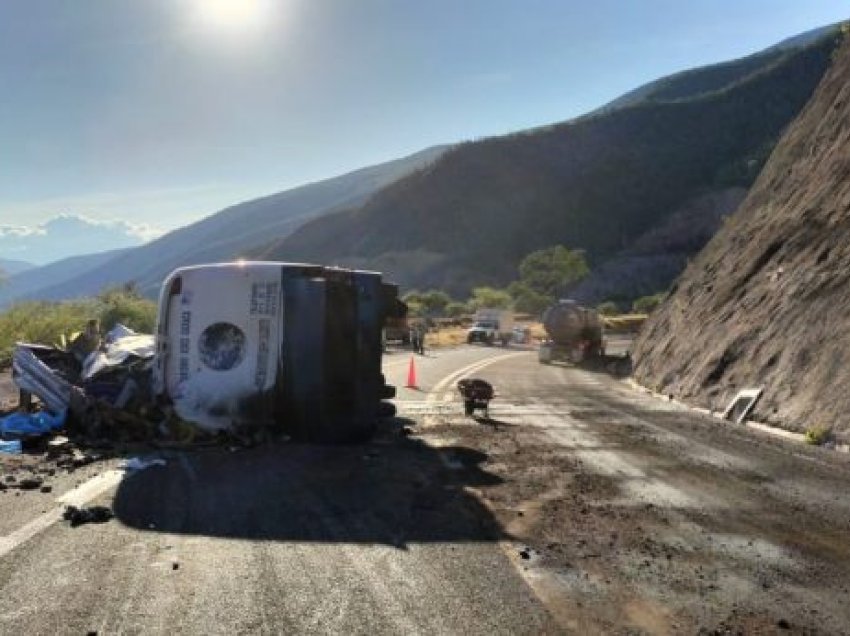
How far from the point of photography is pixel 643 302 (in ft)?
365

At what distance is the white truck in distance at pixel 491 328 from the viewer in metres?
60.0

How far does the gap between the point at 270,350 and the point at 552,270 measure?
4919 inches

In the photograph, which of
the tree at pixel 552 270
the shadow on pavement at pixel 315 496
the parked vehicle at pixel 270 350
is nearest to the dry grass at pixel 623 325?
the tree at pixel 552 270

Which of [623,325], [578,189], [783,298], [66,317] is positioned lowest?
[623,325]

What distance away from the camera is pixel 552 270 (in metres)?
134

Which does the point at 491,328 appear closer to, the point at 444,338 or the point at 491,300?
the point at 444,338

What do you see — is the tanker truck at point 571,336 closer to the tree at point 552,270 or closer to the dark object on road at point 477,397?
the dark object on road at point 477,397

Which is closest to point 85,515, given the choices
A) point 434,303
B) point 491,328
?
point 491,328

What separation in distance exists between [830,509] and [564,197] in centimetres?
17617

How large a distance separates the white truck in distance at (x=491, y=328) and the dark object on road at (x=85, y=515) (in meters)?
53.1

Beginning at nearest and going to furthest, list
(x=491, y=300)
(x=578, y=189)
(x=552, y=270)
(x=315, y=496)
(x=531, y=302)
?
(x=315, y=496) < (x=491, y=300) < (x=531, y=302) < (x=552, y=270) < (x=578, y=189)

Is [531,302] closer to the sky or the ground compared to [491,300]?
closer to the ground

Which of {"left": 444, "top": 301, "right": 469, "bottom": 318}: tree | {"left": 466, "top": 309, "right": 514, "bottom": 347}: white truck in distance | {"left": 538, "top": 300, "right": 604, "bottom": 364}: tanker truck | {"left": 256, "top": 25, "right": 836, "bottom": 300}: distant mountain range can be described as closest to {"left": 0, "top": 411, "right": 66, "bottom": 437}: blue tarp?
{"left": 538, "top": 300, "right": 604, "bottom": 364}: tanker truck

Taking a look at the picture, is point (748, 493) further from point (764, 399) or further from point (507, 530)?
point (764, 399)
